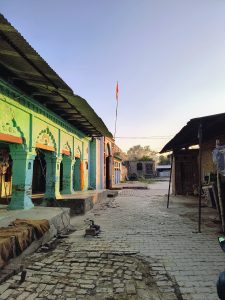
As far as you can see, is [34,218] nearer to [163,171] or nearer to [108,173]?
[108,173]

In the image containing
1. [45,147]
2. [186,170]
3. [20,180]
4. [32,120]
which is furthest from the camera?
[186,170]

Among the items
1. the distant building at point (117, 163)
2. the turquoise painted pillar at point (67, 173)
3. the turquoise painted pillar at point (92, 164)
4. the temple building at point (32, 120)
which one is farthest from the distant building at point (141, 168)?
the turquoise painted pillar at point (67, 173)

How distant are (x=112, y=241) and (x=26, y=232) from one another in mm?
2050

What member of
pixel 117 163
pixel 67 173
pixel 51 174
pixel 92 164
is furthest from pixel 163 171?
pixel 51 174

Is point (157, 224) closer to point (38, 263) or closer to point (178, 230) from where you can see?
point (178, 230)

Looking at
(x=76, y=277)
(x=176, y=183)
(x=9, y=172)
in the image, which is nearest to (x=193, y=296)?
(x=76, y=277)

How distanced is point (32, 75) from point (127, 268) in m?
4.89

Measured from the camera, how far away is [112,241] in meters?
5.66

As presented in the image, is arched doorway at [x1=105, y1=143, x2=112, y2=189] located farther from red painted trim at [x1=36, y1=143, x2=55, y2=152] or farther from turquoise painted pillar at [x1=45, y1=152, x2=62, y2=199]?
red painted trim at [x1=36, y1=143, x2=55, y2=152]

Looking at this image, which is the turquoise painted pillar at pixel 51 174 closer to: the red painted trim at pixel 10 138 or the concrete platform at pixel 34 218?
the concrete platform at pixel 34 218

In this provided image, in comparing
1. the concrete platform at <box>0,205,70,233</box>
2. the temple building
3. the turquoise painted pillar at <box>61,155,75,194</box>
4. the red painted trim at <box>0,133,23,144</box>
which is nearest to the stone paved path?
the concrete platform at <box>0,205,70,233</box>

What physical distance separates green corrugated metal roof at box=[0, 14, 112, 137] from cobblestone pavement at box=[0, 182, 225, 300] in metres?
3.96

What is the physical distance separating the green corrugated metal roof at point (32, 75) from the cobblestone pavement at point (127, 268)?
3963mm

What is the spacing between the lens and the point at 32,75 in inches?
230
